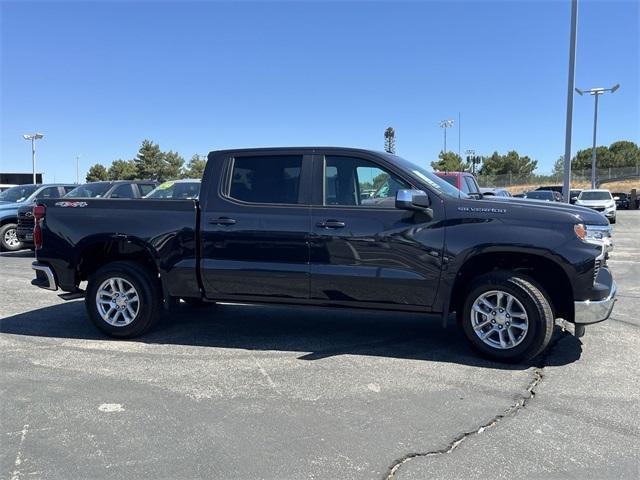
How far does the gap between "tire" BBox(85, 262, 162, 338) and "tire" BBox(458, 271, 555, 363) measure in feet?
10.3

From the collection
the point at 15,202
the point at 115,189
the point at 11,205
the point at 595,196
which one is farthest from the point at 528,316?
the point at 595,196

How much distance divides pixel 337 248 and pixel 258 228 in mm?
805

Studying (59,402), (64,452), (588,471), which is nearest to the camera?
(588,471)

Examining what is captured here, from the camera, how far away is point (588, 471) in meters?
3.06

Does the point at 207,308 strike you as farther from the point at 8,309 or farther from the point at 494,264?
the point at 494,264

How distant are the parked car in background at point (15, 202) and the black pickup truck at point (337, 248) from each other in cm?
895

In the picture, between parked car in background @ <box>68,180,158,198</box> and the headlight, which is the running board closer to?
the headlight

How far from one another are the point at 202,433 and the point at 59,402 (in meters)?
1.28

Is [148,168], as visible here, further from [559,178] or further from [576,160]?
[576,160]

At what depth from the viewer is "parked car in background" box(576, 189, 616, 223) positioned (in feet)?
82.3

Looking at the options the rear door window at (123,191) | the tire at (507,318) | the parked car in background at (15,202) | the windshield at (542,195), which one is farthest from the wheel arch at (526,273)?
the windshield at (542,195)

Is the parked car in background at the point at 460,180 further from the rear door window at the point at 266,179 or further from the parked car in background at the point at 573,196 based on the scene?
the parked car in background at the point at 573,196

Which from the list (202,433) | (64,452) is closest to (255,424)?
(202,433)

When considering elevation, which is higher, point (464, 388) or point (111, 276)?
point (111, 276)
